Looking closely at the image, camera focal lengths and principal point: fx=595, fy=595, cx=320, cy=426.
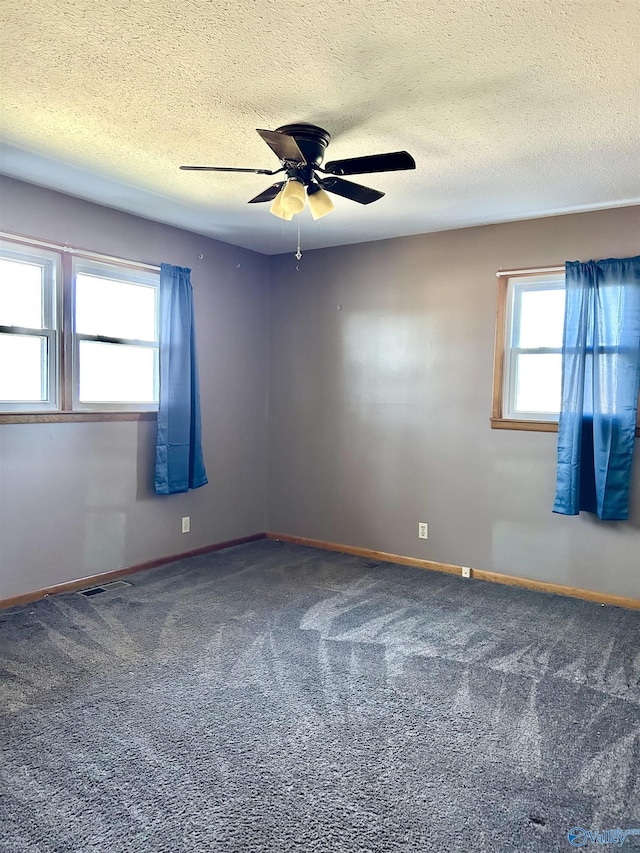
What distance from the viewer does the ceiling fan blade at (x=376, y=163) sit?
2.38 m

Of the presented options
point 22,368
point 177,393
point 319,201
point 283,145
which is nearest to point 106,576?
→ point 177,393

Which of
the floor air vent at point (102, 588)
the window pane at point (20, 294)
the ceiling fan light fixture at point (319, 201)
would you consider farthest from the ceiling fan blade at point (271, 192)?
the floor air vent at point (102, 588)

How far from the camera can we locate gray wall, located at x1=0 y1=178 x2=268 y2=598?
359 cm

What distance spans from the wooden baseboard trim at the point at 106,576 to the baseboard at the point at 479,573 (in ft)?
1.96

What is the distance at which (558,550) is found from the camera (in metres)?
4.03

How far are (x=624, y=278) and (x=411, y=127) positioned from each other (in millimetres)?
1824

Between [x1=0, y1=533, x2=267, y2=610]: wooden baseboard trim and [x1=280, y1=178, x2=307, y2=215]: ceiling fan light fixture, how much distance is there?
2.74m

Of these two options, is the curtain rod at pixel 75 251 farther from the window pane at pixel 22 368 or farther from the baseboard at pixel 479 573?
the baseboard at pixel 479 573

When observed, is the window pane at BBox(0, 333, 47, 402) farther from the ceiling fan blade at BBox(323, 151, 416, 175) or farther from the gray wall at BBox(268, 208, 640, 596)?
the ceiling fan blade at BBox(323, 151, 416, 175)

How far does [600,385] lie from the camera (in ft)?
12.3

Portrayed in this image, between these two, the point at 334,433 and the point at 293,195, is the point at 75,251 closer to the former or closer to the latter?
the point at 293,195

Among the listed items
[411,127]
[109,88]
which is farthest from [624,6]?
[109,88]

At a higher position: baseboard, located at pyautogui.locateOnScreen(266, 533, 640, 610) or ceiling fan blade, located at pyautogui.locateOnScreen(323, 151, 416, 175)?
ceiling fan blade, located at pyautogui.locateOnScreen(323, 151, 416, 175)

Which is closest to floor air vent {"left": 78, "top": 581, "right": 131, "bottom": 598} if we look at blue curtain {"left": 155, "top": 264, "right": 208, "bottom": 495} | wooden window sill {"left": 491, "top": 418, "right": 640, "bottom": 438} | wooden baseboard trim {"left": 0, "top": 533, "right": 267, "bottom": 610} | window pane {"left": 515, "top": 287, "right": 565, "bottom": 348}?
wooden baseboard trim {"left": 0, "top": 533, "right": 267, "bottom": 610}
